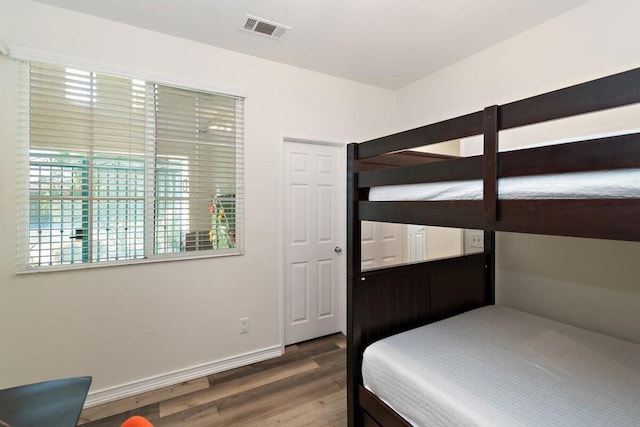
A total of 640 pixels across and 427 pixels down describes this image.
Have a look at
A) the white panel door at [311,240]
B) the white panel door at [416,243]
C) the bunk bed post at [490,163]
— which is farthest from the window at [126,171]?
the white panel door at [416,243]

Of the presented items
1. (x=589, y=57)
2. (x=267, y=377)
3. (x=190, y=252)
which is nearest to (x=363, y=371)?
(x=267, y=377)

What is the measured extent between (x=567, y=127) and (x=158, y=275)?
3.09m

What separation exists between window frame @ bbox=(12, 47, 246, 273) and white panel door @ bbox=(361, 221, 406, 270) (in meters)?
1.36

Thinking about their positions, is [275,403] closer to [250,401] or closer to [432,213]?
[250,401]

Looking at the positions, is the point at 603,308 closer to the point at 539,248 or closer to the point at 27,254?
the point at 539,248

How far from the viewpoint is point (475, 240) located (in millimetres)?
2576

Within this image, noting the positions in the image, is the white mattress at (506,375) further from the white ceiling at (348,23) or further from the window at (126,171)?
the white ceiling at (348,23)

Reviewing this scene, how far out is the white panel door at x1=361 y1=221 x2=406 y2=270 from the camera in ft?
10.2

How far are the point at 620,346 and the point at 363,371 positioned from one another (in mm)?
1363

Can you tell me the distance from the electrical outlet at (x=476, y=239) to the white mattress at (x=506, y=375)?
869 millimetres

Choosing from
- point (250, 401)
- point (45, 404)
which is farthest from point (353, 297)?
point (45, 404)

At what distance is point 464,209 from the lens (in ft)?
3.57

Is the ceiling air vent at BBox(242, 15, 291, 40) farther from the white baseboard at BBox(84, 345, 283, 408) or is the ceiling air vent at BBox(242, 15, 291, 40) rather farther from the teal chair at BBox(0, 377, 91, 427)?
the white baseboard at BBox(84, 345, 283, 408)

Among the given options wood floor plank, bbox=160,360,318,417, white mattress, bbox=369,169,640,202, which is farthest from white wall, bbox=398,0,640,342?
wood floor plank, bbox=160,360,318,417
